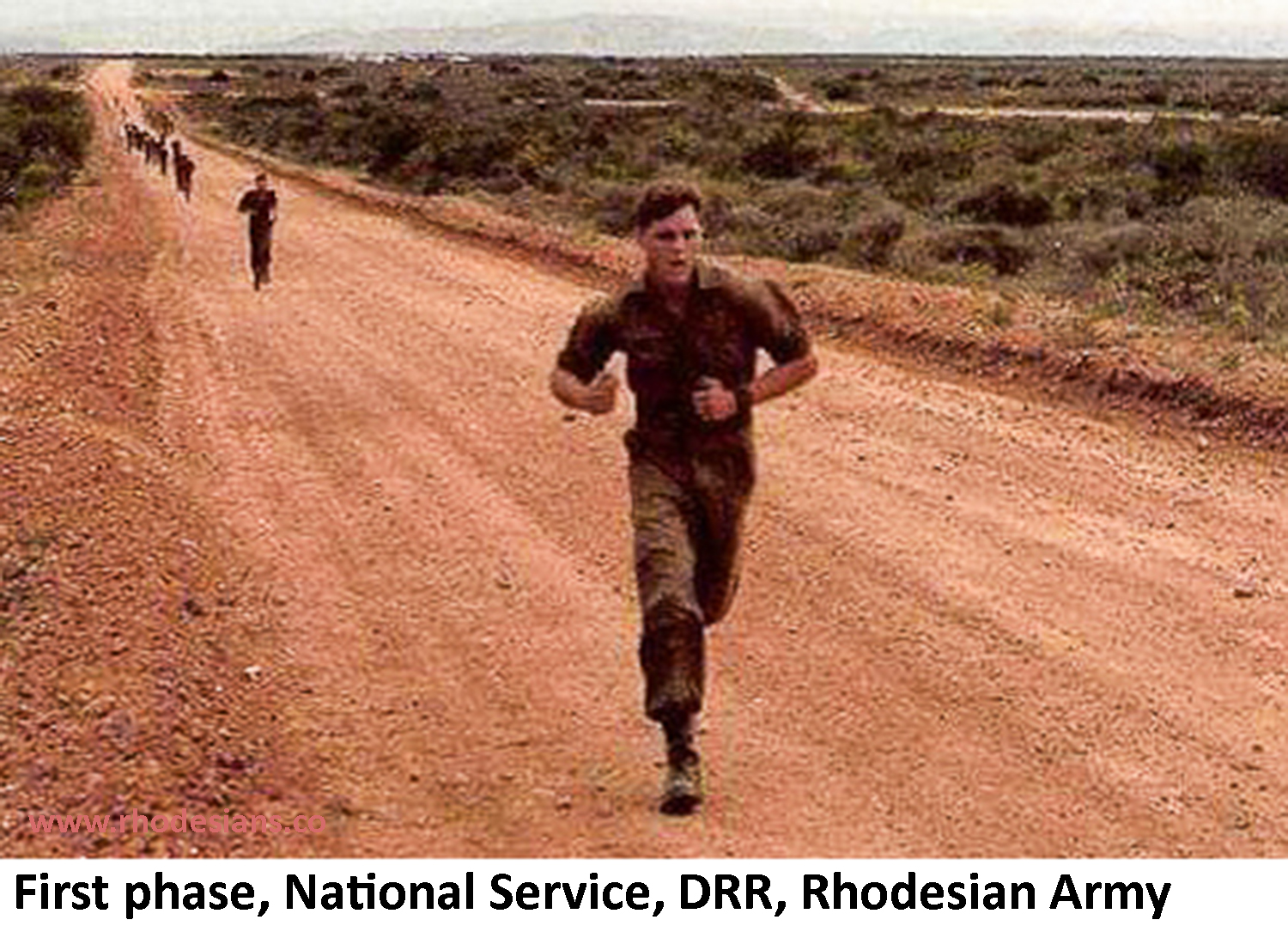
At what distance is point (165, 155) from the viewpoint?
1700 inches

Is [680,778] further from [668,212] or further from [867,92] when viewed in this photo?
[867,92]

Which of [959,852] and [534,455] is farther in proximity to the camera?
[534,455]

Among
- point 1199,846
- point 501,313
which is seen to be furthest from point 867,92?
point 1199,846

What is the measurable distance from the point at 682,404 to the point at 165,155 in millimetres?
39558

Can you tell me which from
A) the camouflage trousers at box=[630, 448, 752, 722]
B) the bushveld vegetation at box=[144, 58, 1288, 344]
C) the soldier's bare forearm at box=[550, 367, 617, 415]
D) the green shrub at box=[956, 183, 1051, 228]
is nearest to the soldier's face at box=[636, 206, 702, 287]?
the soldier's bare forearm at box=[550, 367, 617, 415]

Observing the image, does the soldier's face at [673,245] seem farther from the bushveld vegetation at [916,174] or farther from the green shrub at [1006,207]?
the green shrub at [1006,207]

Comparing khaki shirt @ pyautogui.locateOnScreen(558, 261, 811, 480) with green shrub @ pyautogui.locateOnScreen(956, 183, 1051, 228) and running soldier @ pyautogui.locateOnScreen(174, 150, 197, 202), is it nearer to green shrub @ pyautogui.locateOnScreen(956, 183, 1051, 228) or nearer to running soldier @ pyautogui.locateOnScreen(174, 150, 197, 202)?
green shrub @ pyautogui.locateOnScreen(956, 183, 1051, 228)

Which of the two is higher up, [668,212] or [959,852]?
[668,212]

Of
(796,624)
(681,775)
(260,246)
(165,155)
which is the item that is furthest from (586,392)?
(165,155)

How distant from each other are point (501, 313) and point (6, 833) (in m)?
13.9

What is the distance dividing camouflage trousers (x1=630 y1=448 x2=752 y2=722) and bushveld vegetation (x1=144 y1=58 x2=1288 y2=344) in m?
11.4

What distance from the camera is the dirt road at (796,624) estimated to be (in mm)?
6078

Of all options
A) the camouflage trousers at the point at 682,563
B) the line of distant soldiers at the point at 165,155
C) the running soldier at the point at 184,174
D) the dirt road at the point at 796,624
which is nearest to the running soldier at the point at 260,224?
the dirt road at the point at 796,624
